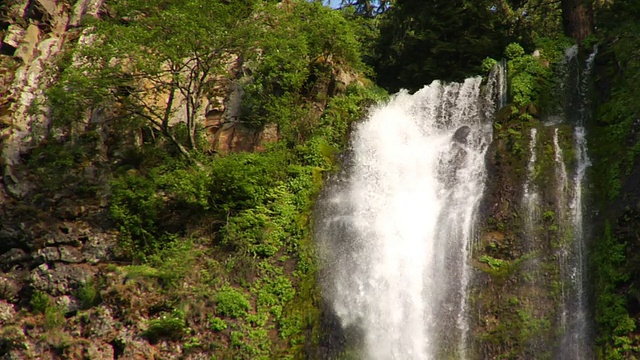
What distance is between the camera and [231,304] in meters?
13.0

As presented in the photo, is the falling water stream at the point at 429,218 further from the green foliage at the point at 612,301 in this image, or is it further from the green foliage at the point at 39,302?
the green foliage at the point at 39,302

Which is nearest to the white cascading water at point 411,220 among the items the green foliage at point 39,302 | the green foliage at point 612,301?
the green foliage at point 612,301

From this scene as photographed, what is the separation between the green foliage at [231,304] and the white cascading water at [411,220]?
5.79ft

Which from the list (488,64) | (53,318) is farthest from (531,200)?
(53,318)

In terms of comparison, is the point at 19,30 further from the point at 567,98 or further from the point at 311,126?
the point at 567,98

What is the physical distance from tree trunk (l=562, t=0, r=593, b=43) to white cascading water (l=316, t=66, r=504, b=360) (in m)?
3.46

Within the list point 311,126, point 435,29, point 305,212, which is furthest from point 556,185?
point 435,29

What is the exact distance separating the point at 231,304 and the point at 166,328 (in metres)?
1.41

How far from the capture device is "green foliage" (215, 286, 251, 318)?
12875 millimetres

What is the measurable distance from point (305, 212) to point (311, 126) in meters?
3.09

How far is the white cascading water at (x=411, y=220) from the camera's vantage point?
12.1 m

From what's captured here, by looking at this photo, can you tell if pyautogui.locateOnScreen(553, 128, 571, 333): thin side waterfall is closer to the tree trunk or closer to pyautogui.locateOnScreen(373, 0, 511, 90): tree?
pyautogui.locateOnScreen(373, 0, 511, 90): tree

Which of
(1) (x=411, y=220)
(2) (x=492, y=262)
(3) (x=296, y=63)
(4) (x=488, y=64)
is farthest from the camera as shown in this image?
(3) (x=296, y=63)

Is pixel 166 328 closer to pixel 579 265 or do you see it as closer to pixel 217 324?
pixel 217 324
